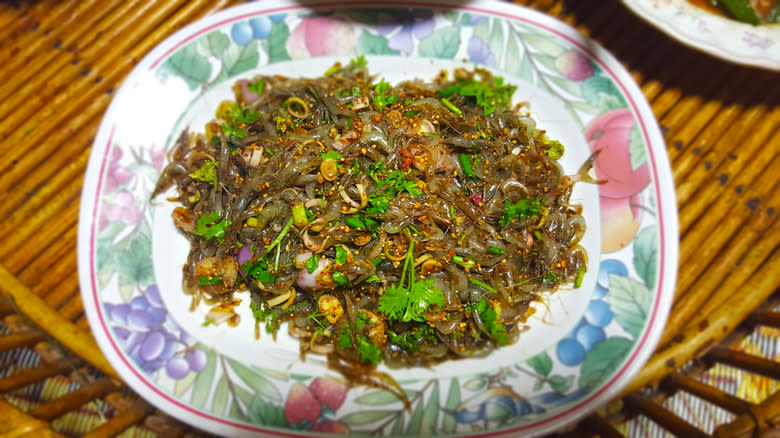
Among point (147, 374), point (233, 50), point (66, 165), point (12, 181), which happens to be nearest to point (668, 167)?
point (233, 50)

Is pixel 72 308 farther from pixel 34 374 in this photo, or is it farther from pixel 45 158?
pixel 45 158

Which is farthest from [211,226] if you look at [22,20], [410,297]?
[22,20]

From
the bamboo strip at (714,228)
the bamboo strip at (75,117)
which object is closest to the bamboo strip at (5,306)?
the bamboo strip at (75,117)

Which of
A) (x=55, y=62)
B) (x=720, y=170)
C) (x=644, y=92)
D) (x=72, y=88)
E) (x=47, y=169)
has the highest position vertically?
(x=55, y=62)

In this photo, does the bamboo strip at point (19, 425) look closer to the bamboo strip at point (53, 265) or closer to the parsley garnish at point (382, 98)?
the bamboo strip at point (53, 265)

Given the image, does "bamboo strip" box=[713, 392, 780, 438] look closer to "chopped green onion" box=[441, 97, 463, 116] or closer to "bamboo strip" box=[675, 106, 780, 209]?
"bamboo strip" box=[675, 106, 780, 209]
